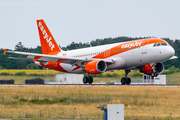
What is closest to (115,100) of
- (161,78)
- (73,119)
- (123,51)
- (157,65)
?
(73,119)

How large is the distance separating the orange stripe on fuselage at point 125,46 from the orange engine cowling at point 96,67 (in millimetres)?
1717

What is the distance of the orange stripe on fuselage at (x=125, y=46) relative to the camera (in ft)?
115

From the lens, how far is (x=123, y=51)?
36594 mm

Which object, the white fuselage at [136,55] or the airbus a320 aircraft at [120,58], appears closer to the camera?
the white fuselage at [136,55]

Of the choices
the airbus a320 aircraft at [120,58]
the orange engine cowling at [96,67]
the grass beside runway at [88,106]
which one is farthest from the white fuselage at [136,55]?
the grass beside runway at [88,106]

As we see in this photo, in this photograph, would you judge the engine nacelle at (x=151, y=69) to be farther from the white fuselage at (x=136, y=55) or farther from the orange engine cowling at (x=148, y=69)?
the white fuselage at (x=136, y=55)

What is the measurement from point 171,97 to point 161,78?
83.5ft

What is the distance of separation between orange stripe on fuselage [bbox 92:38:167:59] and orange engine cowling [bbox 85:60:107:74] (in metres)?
1.72

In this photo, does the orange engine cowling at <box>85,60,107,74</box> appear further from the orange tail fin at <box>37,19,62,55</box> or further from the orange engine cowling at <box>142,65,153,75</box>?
the orange tail fin at <box>37,19,62,55</box>

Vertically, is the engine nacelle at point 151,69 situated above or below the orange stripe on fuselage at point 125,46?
below

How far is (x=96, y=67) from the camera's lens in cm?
3581

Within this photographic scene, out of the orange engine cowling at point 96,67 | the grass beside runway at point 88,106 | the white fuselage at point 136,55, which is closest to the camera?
the grass beside runway at point 88,106

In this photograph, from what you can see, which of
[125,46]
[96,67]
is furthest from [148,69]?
[96,67]

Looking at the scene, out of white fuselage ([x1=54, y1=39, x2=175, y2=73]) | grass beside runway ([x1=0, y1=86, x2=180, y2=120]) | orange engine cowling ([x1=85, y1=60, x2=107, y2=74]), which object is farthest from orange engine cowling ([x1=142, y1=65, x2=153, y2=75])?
grass beside runway ([x1=0, y1=86, x2=180, y2=120])
